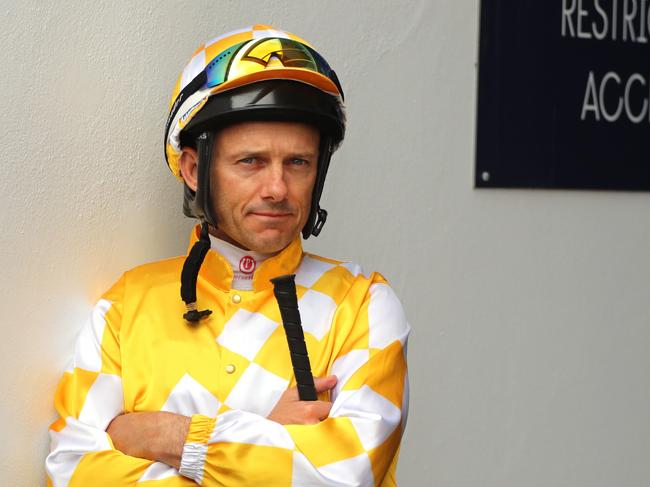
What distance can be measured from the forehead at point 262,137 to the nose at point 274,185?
0.04 m

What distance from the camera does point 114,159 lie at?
2543 mm

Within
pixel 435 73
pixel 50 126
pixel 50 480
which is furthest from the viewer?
pixel 435 73

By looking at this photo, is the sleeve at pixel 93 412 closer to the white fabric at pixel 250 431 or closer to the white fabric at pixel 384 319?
the white fabric at pixel 250 431

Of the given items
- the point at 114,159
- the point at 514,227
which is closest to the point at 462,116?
the point at 514,227

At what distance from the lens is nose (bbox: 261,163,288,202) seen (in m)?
2.23

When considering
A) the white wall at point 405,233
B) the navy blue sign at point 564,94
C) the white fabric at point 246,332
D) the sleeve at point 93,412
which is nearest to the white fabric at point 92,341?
the sleeve at point 93,412

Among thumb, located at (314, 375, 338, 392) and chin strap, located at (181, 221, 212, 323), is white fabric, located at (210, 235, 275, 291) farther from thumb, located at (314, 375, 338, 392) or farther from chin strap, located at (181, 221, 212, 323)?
thumb, located at (314, 375, 338, 392)

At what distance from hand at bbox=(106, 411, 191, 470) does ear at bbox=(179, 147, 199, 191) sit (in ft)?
1.57

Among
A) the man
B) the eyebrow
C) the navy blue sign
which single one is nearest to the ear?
the man

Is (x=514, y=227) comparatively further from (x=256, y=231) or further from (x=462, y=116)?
(x=256, y=231)

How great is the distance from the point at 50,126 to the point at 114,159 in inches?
7.6

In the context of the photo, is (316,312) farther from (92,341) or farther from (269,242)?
(92,341)

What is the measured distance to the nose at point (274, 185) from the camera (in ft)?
7.32

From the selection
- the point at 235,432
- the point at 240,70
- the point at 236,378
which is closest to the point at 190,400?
the point at 236,378
